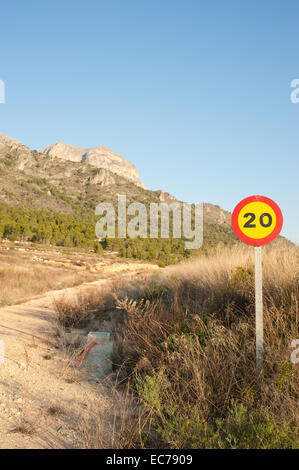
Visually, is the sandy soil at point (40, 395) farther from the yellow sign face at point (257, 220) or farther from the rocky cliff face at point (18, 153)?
the rocky cliff face at point (18, 153)

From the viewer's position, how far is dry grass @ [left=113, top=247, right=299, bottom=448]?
2.66m

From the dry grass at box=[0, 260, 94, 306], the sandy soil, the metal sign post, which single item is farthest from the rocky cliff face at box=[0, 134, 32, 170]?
the metal sign post

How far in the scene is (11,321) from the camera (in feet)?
25.8

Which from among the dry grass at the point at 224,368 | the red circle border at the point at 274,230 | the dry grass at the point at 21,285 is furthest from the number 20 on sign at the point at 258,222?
the dry grass at the point at 21,285

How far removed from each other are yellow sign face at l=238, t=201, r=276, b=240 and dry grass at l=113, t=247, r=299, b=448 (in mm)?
930

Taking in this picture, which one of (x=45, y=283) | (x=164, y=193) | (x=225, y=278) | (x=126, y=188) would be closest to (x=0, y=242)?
(x=45, y=283)

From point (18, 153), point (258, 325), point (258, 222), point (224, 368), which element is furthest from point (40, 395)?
point (18, 153)

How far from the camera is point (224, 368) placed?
339 centimetres

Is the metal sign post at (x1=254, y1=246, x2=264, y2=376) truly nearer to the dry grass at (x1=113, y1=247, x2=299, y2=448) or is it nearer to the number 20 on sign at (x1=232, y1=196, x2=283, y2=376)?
the number 20 on sign at (x1=232, y1=196, x2=283, y2=376)

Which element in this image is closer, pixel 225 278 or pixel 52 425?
pixel 52 425

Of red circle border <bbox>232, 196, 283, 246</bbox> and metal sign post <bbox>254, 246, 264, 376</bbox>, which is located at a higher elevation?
red circle border <bbox>232, 196, 283, 246</bbox>

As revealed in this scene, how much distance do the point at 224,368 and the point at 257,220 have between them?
5.38 feet
